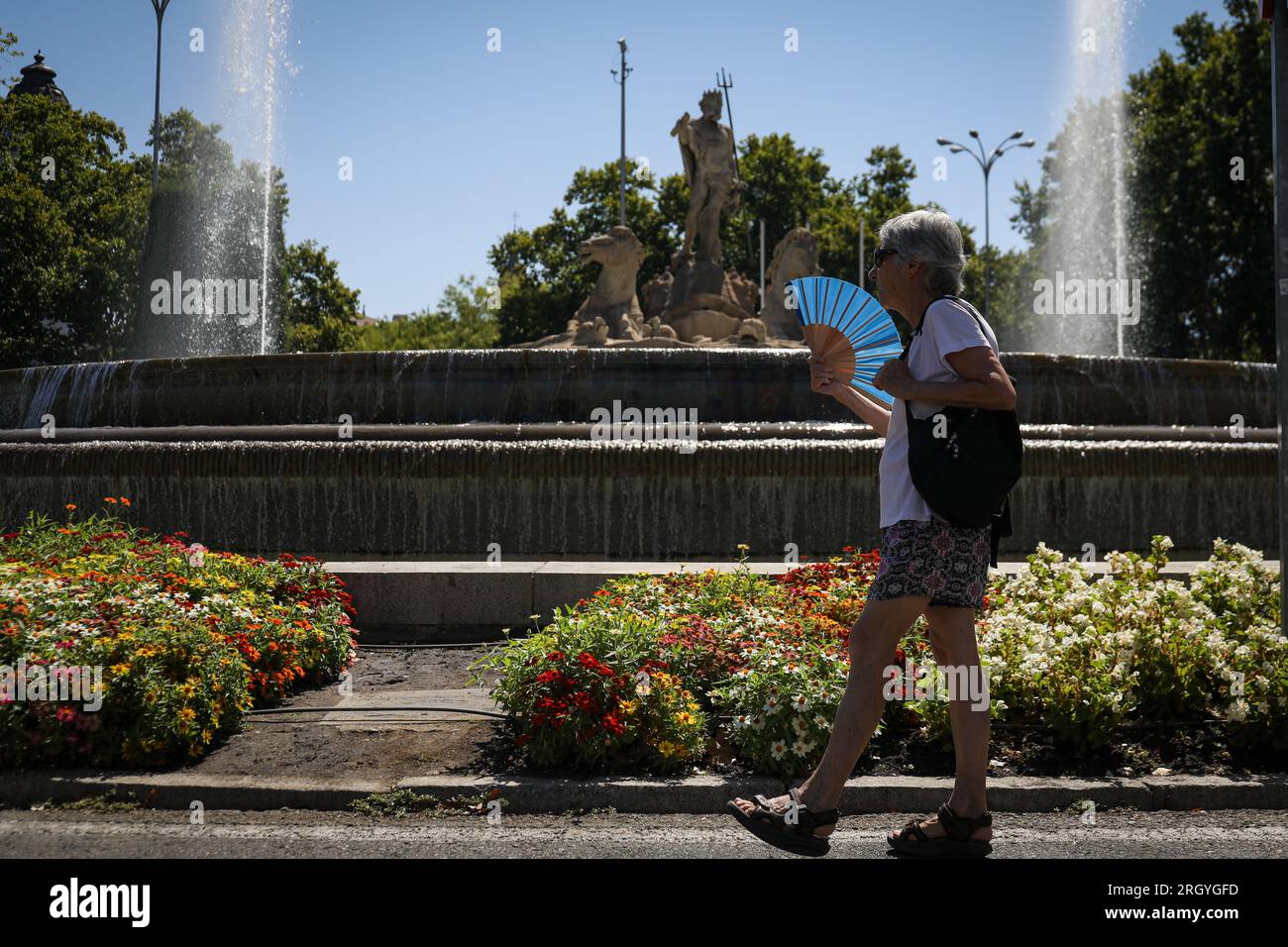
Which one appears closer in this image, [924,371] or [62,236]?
[924,371]

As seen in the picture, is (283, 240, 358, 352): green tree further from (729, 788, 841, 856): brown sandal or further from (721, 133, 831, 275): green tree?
(729, 788, 841, 856): brown sandal

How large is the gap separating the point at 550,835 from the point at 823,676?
161 centimetres

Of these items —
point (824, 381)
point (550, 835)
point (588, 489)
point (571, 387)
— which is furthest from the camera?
point (571, 387)

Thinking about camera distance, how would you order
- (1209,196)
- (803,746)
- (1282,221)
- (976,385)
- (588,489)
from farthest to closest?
(1209,196), (588,489), (1282,221), (803,746), (976,385)

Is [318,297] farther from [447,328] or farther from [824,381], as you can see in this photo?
[824,381]

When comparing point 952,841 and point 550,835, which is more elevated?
point 952,841

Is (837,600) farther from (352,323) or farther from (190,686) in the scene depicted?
(352,323)

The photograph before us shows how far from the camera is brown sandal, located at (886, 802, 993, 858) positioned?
390 centimetres

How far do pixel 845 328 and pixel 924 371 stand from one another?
22.0 inches

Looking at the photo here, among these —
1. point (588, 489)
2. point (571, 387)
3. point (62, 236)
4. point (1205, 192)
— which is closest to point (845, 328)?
point (588, 489)

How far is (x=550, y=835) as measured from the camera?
15.1 feet

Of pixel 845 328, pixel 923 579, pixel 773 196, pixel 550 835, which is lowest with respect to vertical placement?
pixel 550 835

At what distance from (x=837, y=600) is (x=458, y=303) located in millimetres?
81454

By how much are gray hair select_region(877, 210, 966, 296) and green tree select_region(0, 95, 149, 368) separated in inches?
1724
